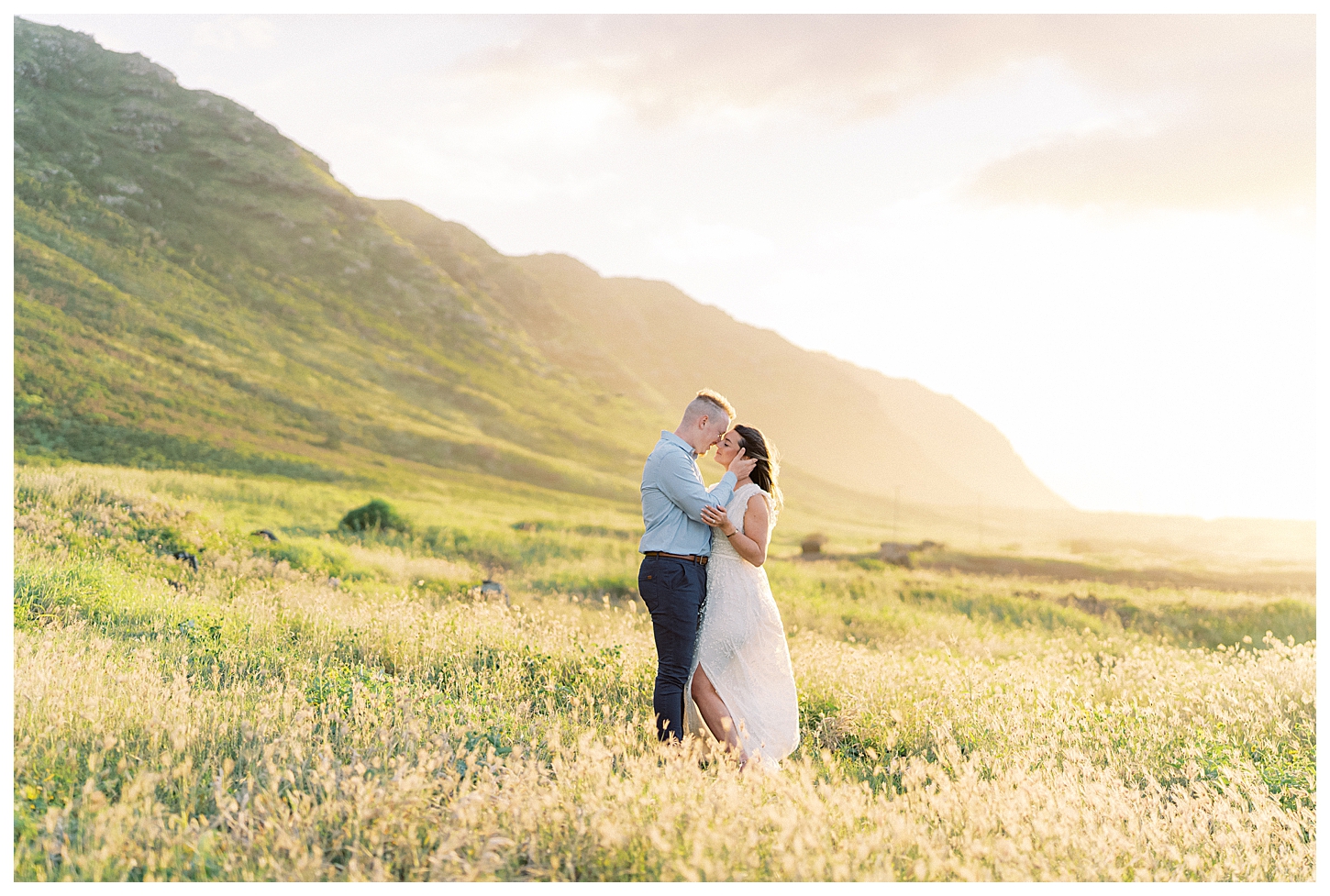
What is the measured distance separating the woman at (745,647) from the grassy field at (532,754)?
409 millimetres

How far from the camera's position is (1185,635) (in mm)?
16859

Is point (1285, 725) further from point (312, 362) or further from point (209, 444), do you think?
point (312, 362)

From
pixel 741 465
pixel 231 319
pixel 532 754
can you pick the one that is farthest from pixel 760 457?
pixel 231 319

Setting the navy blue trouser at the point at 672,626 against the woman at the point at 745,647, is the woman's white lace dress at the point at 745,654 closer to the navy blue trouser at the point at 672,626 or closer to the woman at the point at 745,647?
the woman at the point at 745,647

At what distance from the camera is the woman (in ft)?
17.7

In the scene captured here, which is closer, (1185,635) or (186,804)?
(186,804)

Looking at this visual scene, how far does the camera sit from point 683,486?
17.2ft

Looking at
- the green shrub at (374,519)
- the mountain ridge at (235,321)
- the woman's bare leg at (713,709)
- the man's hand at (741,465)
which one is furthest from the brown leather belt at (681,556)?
the mountain ridge at (235,321)

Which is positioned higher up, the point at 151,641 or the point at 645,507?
the point at 645,507

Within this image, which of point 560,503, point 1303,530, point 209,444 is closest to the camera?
point 209,444

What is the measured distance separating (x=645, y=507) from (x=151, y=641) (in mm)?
5089

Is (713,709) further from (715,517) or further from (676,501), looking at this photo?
(676,501)

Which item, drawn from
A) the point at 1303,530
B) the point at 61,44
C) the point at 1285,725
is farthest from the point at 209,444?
Result: the point at 1303,530

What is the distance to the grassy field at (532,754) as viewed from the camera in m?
3.45
